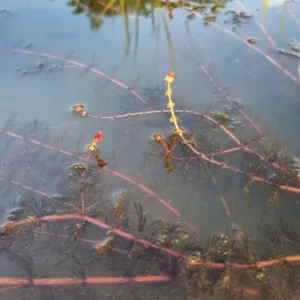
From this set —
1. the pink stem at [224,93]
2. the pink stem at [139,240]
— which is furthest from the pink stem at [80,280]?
the pink stem at [224,93]

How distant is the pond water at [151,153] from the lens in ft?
5.44

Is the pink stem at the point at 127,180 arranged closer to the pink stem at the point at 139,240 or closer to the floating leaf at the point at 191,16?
the pink stem at the point at 139,240

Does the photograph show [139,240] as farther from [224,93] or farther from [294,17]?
[294,17]

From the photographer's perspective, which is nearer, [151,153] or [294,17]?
[151,153]

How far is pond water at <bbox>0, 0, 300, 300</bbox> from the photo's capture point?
166cm

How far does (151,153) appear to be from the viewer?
2.13m

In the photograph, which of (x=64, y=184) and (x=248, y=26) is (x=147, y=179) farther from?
(x=248, y=26)

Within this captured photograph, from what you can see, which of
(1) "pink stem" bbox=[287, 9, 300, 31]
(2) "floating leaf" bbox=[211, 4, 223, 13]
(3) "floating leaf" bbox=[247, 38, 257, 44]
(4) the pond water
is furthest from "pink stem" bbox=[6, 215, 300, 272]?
(2) "floating leaf" bbox=[211, 4, 223, 13]

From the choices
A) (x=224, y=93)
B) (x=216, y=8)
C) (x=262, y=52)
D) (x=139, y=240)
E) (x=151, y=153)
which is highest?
(x=216, y=8)

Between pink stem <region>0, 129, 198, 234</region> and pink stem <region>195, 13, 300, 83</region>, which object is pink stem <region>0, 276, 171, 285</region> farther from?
pink stem <region>195, 13, 300, 83</region>

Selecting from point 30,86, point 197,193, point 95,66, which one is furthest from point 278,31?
point 30,86

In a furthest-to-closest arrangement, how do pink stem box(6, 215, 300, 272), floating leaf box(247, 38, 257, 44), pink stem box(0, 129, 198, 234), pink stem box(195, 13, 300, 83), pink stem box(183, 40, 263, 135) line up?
floating leaf box(247, 38, 257, 44)
pink stem box(195, 13, 300, 83)
pink stem box(183, 40, 263, 135)
pink stem box(0, 129, 198, 234)
pink stem box(6, 215, 300, 272)

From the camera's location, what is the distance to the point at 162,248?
5.58 ft

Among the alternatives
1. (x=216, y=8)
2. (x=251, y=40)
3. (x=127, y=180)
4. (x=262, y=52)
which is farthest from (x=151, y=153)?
(x=216, y=8)
